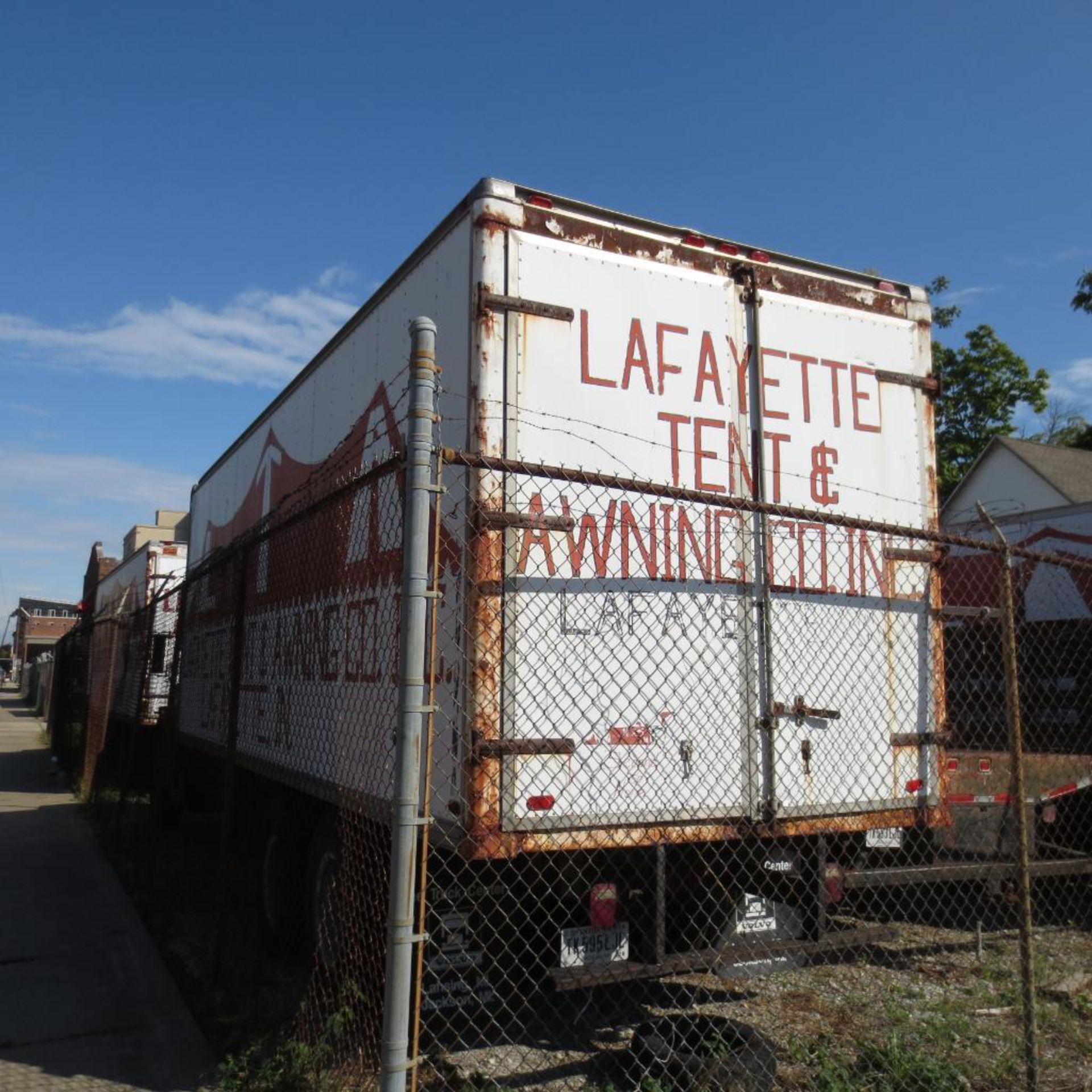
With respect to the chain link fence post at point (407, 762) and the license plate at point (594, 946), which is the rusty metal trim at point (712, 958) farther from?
the chain link fence post at point (407, 762)

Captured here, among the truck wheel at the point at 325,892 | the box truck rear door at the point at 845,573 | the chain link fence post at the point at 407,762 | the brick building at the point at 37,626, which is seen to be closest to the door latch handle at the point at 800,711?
the box truck rear door at the point at 845,573

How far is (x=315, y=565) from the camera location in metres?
6.01

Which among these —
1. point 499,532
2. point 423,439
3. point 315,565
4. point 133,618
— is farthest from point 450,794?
point 133,618

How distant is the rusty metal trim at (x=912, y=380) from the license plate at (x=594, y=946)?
296cm

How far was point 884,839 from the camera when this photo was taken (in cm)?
512

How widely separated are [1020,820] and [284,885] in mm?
4239

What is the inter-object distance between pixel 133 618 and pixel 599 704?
8013 millimetres

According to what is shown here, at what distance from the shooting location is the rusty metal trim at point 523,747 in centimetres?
380

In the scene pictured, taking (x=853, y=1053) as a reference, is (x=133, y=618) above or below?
above

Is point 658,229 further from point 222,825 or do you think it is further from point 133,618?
point 133,618

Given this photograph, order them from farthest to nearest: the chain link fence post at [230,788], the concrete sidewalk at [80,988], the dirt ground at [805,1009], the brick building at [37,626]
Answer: the brick building at [37,626], the chain link fence post at [230,788], the concrete sidewalk at [80,988], the dirt ground at [805,1009]

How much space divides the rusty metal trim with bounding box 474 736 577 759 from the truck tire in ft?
4.07

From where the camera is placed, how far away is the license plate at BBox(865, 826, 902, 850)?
16.5 ft

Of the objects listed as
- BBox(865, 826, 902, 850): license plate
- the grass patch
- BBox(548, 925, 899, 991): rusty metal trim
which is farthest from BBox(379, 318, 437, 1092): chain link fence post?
BBox(865, 826, 902, 850): license plate
